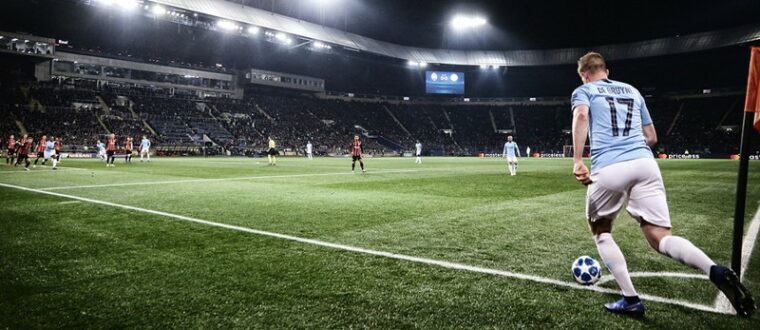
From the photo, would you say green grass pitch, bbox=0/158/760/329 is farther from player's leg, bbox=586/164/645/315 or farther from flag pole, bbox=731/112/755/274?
flag pole, bbox=731/112/755/274

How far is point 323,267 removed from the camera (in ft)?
15.4

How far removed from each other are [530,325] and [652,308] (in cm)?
117

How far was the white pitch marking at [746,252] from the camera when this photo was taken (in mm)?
3533

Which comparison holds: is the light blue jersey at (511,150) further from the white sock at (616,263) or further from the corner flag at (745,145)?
the white sock at (616,263)

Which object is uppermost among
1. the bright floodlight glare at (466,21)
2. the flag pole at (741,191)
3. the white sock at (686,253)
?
the bright floodlight glare at (466,21)

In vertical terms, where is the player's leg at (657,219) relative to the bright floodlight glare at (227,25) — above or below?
below

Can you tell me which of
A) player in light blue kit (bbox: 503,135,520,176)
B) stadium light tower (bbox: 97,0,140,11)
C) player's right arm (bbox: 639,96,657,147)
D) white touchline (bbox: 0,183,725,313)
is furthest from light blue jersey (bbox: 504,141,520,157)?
stadium light tower (bbox: 97,0,140,11)

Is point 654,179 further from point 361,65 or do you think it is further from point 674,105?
point 674,105

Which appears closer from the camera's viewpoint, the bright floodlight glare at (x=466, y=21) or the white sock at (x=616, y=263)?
the white sock at (x=616, y=263)

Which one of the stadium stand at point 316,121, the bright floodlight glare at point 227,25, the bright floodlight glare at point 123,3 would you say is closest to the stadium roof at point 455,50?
the bright floodlight glare at point 227,25

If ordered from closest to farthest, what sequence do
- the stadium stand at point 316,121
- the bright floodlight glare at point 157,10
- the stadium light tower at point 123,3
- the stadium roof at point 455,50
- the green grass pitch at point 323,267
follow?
the green grass pitch at point 323,267 < the stadium light tower at point 123,3 < the bright floodlight glare at point 157,10 < the stadium roof at point 455,50 < the stadium stand at point 316,121

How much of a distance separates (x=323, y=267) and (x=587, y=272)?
8.57 feet

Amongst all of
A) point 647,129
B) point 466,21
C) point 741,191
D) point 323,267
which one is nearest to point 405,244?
point 323,267

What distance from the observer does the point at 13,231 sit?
6.45 meters
